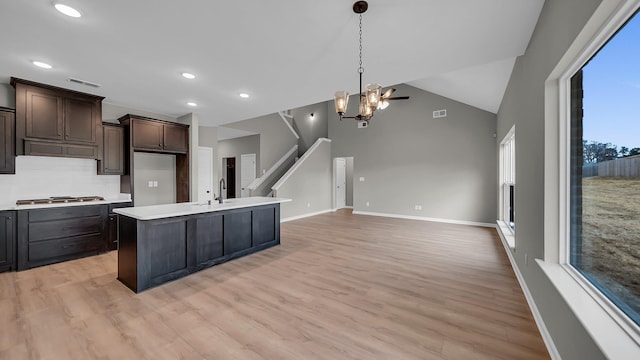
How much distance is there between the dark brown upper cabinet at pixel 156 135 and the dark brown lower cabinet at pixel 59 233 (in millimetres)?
1288

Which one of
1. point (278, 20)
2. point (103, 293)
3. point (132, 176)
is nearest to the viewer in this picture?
point (278, 20)

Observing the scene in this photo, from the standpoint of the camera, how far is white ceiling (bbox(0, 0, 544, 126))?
204 centimetres

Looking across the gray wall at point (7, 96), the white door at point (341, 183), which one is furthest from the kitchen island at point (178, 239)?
the white door at point (341, 183)

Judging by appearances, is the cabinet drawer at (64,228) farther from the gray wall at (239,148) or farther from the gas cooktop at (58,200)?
the gray wall at (239,148)

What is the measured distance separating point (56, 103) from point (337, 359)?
5.18m

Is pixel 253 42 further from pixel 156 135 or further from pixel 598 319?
pixel 156 135

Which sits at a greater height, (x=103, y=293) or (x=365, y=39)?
(x=365, y=39)

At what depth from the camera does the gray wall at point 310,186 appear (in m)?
7.29

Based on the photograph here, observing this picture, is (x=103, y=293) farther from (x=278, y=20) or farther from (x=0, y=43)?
(x=278, y=20)

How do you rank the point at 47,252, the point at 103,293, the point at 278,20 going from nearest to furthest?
the point at 278,20 < the point at 103,293 < the point at 47,252

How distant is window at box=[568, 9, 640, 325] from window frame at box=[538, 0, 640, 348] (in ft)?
0.12

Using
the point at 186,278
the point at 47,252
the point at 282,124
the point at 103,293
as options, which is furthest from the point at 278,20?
the point at 282,124

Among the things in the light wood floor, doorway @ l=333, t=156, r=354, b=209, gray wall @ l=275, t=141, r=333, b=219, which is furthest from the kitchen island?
doorway @ l=333, t=156, r=354, b=209

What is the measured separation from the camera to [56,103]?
377 centimetres
